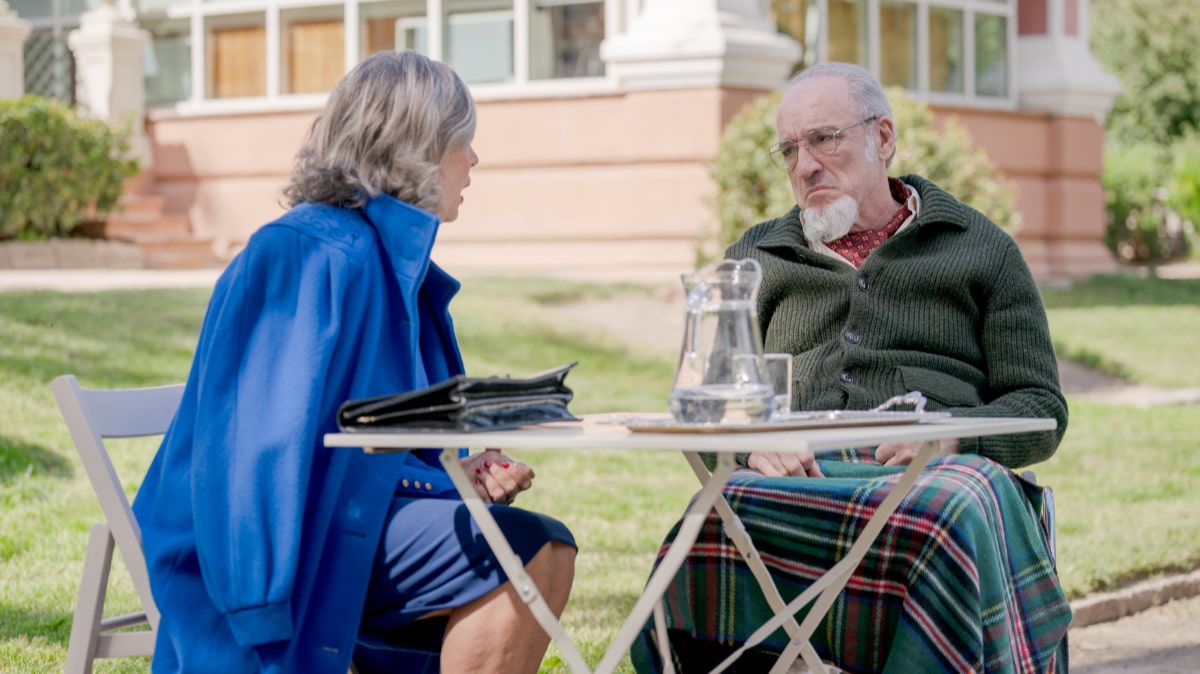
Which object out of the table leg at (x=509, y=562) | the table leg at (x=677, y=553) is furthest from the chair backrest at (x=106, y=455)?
the table leg at (x=677, y=553)

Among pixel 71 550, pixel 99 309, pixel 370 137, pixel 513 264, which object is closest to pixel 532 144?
pixel 513 264

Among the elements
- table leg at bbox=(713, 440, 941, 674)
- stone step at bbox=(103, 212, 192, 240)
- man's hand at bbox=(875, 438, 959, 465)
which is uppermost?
stone step at bbox=(103, 212, 192, 240)

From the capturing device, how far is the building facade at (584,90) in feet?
48.4

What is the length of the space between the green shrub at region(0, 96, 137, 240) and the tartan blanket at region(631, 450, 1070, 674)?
13.0m

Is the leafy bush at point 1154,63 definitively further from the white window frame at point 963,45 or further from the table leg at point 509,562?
the table leg at point 509,562

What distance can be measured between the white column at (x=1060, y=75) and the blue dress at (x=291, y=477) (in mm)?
16257

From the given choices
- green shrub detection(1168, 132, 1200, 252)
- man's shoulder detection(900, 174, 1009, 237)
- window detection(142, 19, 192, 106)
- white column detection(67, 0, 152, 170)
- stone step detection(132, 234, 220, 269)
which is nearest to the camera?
man's shoulder detection(900, 174, 1009, 237)

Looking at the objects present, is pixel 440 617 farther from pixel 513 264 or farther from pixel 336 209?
pixel 513 264

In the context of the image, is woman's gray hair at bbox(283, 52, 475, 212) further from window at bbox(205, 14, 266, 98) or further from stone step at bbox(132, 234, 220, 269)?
window at bbox(205, 14, 266, 98)

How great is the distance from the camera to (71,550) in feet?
20.6

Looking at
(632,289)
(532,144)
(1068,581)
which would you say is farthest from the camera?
(532,144)

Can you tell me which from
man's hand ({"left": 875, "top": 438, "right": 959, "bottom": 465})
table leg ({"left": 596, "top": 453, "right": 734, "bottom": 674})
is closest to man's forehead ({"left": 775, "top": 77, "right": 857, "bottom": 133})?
man's hand ({"left": 875, "top": 438, "right": 959, "bottom": 465})

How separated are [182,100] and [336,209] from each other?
15.2 meters

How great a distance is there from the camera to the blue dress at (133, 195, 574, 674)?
2.92 metres
